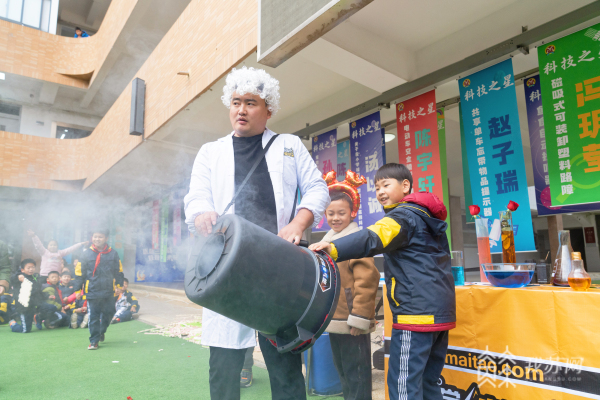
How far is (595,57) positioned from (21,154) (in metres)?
12.6

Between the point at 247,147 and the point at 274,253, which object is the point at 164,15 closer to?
the point at 247,147

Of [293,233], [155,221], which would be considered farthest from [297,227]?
[155,221]

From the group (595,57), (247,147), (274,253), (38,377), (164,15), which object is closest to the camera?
(274,253)

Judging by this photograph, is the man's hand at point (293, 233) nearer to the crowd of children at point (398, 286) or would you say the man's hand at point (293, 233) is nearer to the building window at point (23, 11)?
the crowd of children at point (398, 286)

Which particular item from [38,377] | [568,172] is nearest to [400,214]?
[568,172]

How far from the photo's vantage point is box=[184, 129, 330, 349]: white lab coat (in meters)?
1.33

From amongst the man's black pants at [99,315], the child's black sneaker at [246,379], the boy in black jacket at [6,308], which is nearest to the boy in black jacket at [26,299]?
the boy in black jacket at [6,308]

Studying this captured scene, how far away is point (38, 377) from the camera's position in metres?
3.26

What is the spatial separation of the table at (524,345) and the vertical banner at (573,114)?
155cm

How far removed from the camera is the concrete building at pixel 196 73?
3326 millimetres

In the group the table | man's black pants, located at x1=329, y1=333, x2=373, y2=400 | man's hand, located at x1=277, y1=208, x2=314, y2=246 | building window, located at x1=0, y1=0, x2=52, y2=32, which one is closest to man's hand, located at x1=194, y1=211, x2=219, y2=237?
man's hand, located at x1=277, y1=208, x2=314, y2=246

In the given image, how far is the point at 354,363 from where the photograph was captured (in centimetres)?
233

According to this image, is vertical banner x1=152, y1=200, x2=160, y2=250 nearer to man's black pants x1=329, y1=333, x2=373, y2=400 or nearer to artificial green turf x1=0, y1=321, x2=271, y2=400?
artificial green turf x1=0, y1=321, x2=271, y2=400

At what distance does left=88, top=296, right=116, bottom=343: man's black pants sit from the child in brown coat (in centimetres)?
350
